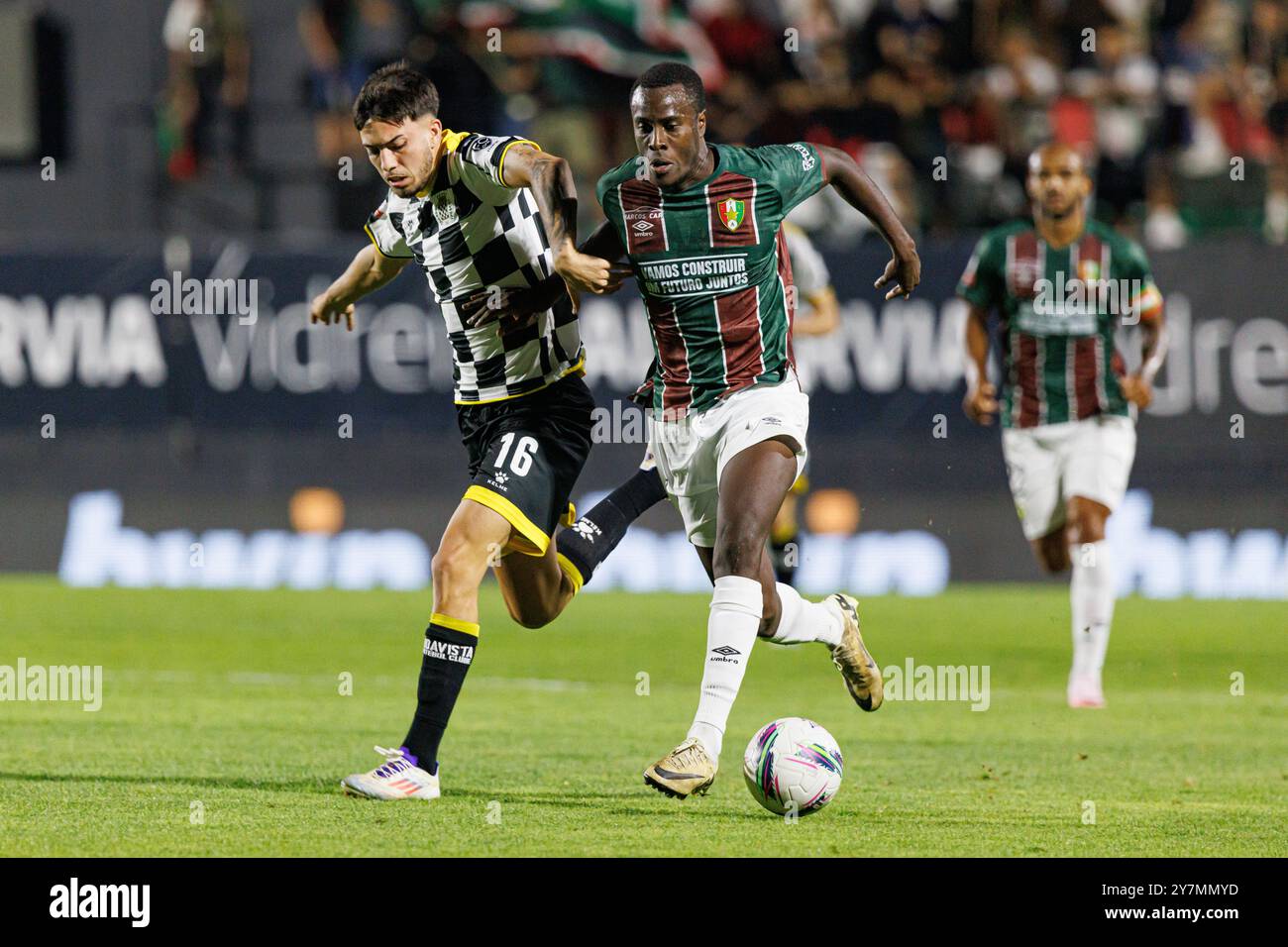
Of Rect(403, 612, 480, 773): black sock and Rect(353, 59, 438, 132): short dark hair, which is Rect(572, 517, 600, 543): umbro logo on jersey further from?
Rect(353, 59, 438, 132): short dark hair

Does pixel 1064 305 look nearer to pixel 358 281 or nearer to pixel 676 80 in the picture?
pixel 358 281

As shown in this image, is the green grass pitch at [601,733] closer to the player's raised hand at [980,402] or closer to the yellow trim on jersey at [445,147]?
the player's raised hand at [980,402]

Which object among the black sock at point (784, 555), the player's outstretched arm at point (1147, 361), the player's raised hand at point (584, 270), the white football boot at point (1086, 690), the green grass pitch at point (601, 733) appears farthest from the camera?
the black sock at point (784, 555)

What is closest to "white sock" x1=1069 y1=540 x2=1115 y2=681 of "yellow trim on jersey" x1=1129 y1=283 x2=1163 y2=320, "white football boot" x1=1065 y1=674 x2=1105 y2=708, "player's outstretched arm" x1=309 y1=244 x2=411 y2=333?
"white football boot" x1=1065 y1=674 x2=1105 y2=708

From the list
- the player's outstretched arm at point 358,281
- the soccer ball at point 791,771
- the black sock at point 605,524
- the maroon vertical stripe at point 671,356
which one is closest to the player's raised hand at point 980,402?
the black sock at point 605,524

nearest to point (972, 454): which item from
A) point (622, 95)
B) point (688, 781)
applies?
point (622, 95)

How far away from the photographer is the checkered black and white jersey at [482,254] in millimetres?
7070

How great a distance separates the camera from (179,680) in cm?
1050

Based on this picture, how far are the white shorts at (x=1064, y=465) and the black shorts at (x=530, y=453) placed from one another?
402 centimetres

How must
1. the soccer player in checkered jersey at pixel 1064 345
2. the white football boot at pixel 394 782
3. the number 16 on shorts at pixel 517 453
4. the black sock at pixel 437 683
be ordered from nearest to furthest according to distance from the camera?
the white football boot at pixel 394 782, the black sock at pixel 437 683, the number 16 on shorts at pixel 517 453, the soccer player in checkered jersey at pixel 1064 345

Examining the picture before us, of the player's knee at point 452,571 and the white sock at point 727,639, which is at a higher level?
the player's knee at point 452,571

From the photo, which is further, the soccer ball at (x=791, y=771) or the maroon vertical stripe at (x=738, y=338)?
the maroon vertical stripe at (x=738, y=338)

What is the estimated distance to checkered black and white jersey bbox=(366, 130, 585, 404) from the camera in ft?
23.2
